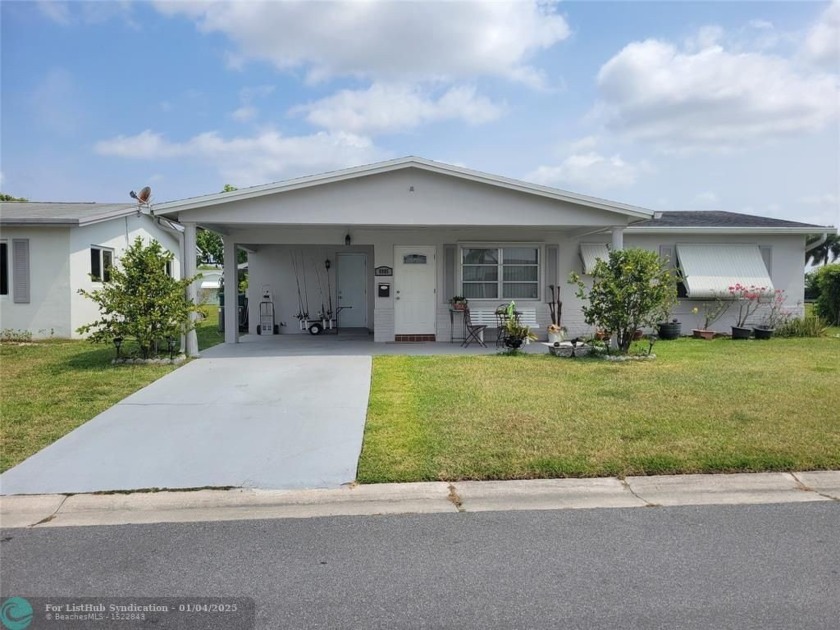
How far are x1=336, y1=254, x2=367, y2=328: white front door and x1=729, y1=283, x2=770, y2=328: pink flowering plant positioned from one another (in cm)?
908

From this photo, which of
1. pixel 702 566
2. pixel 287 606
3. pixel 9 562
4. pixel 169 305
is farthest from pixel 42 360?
pixel 702 566

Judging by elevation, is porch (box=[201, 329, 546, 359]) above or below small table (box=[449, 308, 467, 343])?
below

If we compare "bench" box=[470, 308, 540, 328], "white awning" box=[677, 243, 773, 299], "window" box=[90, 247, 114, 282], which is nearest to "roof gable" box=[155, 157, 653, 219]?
"bench" box=[470, 308, 540, 328]

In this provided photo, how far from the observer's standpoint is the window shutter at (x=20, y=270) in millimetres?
13539

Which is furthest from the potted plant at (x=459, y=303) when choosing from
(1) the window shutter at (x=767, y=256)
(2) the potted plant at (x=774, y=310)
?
(1) the window shutter at (x=767, y=256)

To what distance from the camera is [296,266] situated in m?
15.5

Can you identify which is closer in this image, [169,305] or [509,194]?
[169,305]

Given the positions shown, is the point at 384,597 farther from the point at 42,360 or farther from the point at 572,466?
the point at 42,360

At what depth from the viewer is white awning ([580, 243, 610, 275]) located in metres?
13.7

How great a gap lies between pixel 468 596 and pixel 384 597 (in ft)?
1.42

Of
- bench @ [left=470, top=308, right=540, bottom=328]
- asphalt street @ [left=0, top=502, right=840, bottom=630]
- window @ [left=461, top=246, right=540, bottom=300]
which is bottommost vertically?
asphalt street @ [left=0, top=502, right=840, bottom=630]

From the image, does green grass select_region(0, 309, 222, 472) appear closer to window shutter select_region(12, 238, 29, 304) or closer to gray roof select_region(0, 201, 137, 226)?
window shutter select_region(12, 238, 29, 304)

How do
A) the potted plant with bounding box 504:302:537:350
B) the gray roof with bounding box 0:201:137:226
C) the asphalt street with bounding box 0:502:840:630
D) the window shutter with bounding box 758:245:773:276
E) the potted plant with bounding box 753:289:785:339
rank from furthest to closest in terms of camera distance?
1. the window shutter with bounding box 758:245:773:276
2. the potted plant with bounding box 753:289:785:339
3. the gray roof with bounding box 0:201:137:226
4. the potted plant with bounding box 504:302:537:350
5. the asphalt street with bounding box 0:502:840:630

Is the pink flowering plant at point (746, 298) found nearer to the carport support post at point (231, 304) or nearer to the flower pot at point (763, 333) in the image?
the flower pot at point (763, 333)
